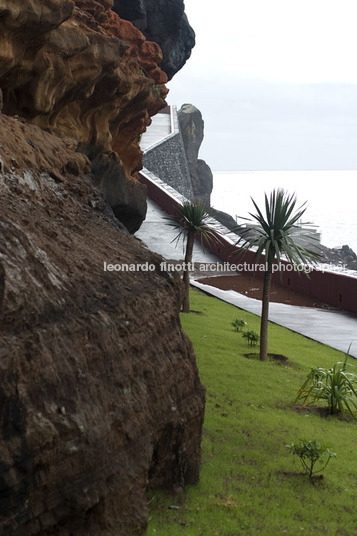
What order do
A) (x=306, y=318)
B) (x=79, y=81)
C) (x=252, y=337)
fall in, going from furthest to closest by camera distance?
(x=306, y=318), (x=252, y=337), (x=79, y=81)

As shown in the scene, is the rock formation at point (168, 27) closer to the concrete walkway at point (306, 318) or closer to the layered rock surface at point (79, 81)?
the layered rock surface at point (79, 81)

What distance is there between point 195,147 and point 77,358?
57089 millimetres

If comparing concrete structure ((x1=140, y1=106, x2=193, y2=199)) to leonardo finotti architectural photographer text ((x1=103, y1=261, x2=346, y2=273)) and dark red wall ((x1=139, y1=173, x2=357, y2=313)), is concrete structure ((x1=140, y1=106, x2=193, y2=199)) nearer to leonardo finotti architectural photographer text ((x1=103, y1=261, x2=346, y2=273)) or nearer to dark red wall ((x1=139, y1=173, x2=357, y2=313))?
leonardo finotti architectural photographer text ((x1=103, y1=261, x2=346, y2=273))

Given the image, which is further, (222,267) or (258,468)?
(222,267)

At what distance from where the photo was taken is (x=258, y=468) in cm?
750

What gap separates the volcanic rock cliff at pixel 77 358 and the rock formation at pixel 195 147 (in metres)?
49.5

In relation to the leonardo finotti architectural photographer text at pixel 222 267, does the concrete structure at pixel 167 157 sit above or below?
above

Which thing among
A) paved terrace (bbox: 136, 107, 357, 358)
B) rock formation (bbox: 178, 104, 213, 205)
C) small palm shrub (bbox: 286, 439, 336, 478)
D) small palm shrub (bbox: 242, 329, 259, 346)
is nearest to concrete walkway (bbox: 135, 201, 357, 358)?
paved terrace (bbox: 136, 107, 357, 358)

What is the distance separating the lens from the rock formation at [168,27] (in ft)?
94.3

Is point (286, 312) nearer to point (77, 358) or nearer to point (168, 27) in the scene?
point (77, 358)

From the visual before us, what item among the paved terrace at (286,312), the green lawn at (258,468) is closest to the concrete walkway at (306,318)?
the paved terrace at (286,312)

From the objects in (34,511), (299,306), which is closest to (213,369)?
(34,511)

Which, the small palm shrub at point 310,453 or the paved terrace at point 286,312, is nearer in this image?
the small palm shrub at point 310,453

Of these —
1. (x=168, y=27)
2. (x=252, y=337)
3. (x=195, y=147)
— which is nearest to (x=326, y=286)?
(x=252, y=337)
